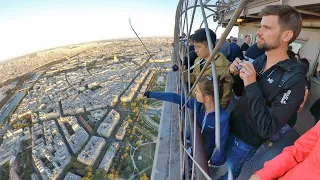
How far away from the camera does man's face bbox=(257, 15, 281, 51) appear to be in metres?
1.01

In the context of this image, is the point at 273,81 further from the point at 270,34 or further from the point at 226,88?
the point at 226,88

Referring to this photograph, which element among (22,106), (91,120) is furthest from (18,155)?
(22,106)

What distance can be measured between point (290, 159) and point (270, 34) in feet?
2.20

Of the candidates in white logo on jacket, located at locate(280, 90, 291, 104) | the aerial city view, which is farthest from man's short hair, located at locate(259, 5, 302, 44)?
the aerial city view

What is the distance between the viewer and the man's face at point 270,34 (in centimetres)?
101

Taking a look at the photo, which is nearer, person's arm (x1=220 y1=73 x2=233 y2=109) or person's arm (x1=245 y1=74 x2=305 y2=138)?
person's arm (x1=245 y1=74 x2=305 y2=138)

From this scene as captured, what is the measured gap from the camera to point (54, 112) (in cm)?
2014

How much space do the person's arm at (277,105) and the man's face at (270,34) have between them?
0.23 meters

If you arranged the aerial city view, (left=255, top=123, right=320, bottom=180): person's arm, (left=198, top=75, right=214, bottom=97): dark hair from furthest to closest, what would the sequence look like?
the aerial city view
(left=198, top=75, right=214, bottom=97): dark hair
(left=255, top=123, right=320, bottom=180): person's arm

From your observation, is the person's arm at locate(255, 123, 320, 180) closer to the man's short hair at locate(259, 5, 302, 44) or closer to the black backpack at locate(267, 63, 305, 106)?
the black backpack at locate(267, 63, 305, 106)

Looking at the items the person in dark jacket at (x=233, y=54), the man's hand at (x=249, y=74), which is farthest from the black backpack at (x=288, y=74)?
the person in dark jacket at (x=233, y=54)

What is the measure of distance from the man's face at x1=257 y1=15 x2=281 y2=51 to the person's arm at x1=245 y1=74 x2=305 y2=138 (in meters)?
0.23

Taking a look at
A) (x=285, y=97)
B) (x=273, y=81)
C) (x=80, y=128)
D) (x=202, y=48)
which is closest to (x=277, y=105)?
(x=285, y=97)

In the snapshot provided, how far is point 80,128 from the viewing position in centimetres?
1591
